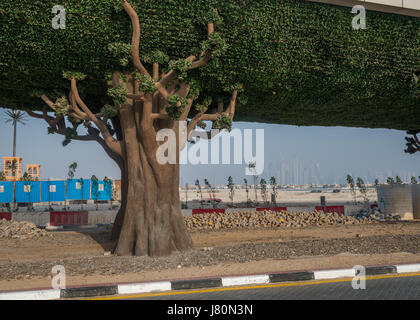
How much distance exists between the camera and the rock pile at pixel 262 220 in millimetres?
→ 19562

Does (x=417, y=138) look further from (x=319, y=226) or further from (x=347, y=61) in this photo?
(x=347, y=61)

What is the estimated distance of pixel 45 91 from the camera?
42.3 ft

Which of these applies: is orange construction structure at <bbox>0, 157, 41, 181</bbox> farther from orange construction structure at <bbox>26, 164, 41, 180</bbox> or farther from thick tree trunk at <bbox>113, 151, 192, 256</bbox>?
thick tree trunk at <bbox>113, 151, 192, 256</bbox>

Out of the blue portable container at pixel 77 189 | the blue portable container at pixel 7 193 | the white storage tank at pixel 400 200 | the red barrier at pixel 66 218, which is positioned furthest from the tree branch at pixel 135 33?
the blue portable container at pixel 7 193

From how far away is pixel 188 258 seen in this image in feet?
35.1

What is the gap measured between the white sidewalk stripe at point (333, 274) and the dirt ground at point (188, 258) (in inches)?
19.2

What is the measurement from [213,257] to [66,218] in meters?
13.8

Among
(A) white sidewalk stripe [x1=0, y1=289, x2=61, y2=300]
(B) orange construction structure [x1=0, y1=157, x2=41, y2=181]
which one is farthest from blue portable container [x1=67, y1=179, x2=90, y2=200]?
(A) white sidewalk stripe [x1=0, y1=289, x2=61, y2=300]

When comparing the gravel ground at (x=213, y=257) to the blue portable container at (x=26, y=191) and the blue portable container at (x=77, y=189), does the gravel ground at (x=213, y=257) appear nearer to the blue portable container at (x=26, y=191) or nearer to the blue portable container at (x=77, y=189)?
the blue portable container at (x=77, y=189)

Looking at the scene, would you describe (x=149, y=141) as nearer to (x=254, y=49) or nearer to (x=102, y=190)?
(x=254, y=49)

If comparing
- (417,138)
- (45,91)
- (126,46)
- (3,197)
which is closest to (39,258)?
(45,91)

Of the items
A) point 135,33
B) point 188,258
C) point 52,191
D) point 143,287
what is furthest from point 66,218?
point 52,191

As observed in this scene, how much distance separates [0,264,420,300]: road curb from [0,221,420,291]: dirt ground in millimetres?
575
